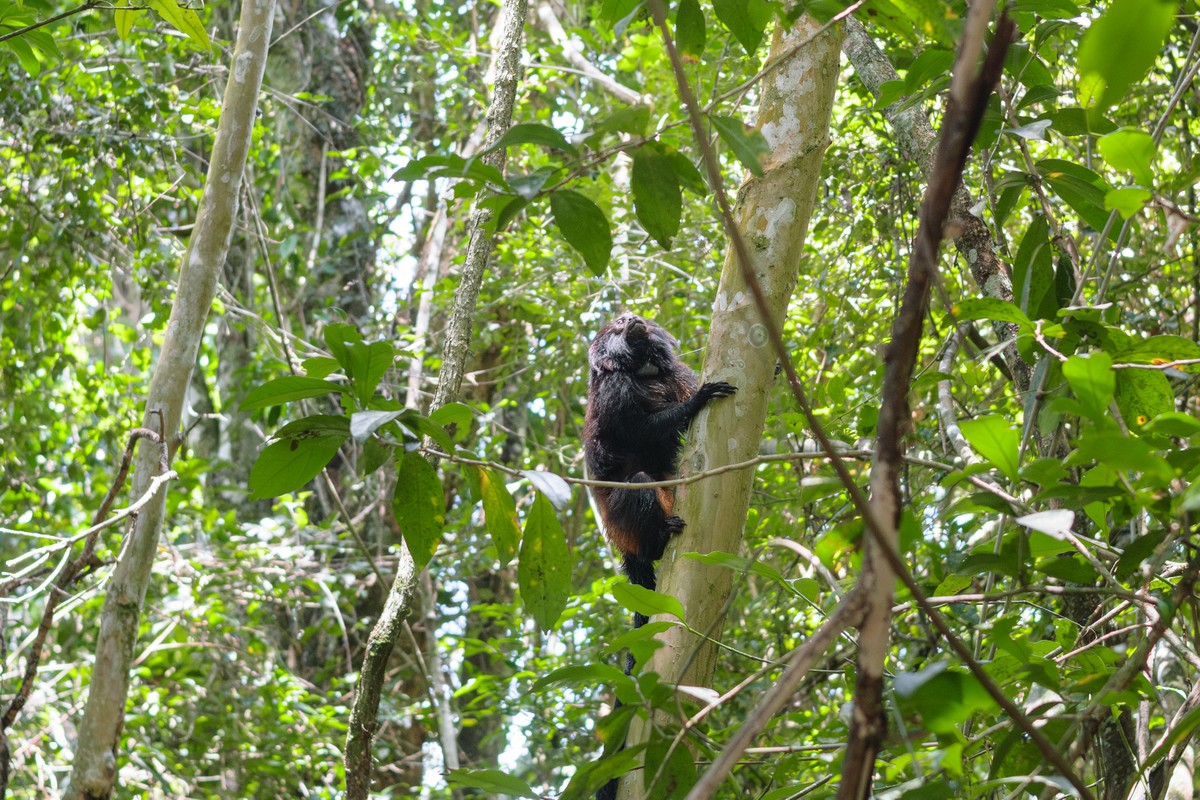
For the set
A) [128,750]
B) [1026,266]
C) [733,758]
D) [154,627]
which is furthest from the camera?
[154,627]

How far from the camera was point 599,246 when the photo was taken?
153 centimetres

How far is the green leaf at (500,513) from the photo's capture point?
1.67 metres

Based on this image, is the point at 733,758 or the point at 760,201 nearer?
the point at 733,758

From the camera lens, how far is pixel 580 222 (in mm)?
1492

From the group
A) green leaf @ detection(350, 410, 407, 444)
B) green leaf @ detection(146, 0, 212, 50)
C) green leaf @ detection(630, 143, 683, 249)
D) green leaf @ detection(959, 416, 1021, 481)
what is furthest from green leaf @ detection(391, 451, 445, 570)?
green leaf @ detection(146, 0, 212, 50)

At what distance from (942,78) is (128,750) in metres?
5.26

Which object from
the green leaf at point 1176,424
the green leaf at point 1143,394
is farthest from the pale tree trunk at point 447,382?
the green leaf at point 1176,424

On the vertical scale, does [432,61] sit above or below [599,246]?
above

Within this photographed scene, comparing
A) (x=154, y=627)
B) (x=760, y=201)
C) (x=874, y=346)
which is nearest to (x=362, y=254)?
(x=154, y=627)

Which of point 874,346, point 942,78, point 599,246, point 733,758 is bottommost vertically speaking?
point 733,758

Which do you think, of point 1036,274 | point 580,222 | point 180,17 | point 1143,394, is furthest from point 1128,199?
point 180,17

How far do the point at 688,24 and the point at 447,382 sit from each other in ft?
4.86

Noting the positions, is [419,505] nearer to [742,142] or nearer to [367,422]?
[367,422]

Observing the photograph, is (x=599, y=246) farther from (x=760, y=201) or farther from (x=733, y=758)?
(x=760, y=201)
